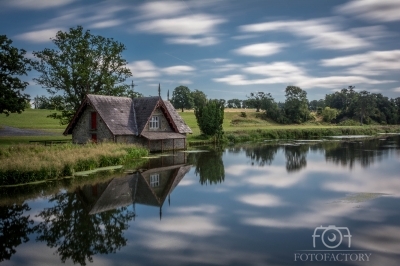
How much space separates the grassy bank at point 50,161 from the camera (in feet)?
68.3

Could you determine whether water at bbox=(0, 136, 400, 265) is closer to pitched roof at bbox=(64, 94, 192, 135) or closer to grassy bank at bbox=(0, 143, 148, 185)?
grassy bank at bbox=(0, 143, 148, 185)

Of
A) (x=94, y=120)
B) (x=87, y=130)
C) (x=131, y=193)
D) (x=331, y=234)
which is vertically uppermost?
(x=94, y=120)

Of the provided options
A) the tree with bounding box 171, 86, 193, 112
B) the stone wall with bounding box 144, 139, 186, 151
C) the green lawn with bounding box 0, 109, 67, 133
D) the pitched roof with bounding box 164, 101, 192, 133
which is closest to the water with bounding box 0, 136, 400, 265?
the stone wall with bounding box 144, 139, 186, 151

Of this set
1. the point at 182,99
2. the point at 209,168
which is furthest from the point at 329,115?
the point at 209,168

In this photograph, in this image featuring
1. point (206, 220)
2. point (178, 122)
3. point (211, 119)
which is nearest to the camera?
point (206, 220)

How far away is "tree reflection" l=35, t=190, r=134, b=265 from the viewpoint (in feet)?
38.1

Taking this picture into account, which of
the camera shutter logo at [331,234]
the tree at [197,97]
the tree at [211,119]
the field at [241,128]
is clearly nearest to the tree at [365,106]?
the field at [241,128]

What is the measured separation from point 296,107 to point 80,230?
92028mm

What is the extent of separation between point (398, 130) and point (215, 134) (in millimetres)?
57857

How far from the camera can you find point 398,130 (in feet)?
303

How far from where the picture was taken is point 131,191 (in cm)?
1986

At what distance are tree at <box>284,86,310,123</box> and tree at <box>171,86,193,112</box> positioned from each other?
28183 mm

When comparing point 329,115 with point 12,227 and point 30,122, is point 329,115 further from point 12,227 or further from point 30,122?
point 12,227

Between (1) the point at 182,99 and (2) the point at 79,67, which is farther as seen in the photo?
(1) the point at 182,99
